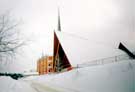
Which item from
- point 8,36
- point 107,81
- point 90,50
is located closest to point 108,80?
point 107,81

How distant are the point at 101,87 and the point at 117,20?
677mm

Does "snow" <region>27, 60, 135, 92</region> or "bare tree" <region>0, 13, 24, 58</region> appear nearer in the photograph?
"snow" <region>27, 60, 135, 92</region>

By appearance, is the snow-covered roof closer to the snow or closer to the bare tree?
the snow

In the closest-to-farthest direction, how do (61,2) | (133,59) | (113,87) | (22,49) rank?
(113,87) → (133,59) → (61,2) → (22,49)

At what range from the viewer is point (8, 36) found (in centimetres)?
Answer: 314

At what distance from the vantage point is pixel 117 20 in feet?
6.59

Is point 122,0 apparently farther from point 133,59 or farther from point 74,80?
point 74,80

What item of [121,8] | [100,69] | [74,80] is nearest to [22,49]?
[74,80]

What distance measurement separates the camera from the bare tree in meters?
2.73

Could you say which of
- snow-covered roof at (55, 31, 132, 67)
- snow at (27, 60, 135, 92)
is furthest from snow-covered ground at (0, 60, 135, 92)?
snow-covered roof at (55, 31, 132, 67)

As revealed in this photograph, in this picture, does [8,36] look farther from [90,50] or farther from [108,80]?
[108,80]

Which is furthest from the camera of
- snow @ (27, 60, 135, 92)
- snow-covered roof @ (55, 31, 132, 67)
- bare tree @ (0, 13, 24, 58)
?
bare tree @ (0, 13, 24, 58)

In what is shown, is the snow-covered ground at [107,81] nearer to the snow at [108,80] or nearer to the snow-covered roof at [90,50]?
the snow at [108,80]

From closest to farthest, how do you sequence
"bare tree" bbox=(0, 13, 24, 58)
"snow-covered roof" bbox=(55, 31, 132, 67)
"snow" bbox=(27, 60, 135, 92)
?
"snow" bbox=(27, 60, 135, 92), "snow-covered roof" bbox=(55, 31, 132, 67), "bare tree" bbox=(0, 13, 24, 58)
